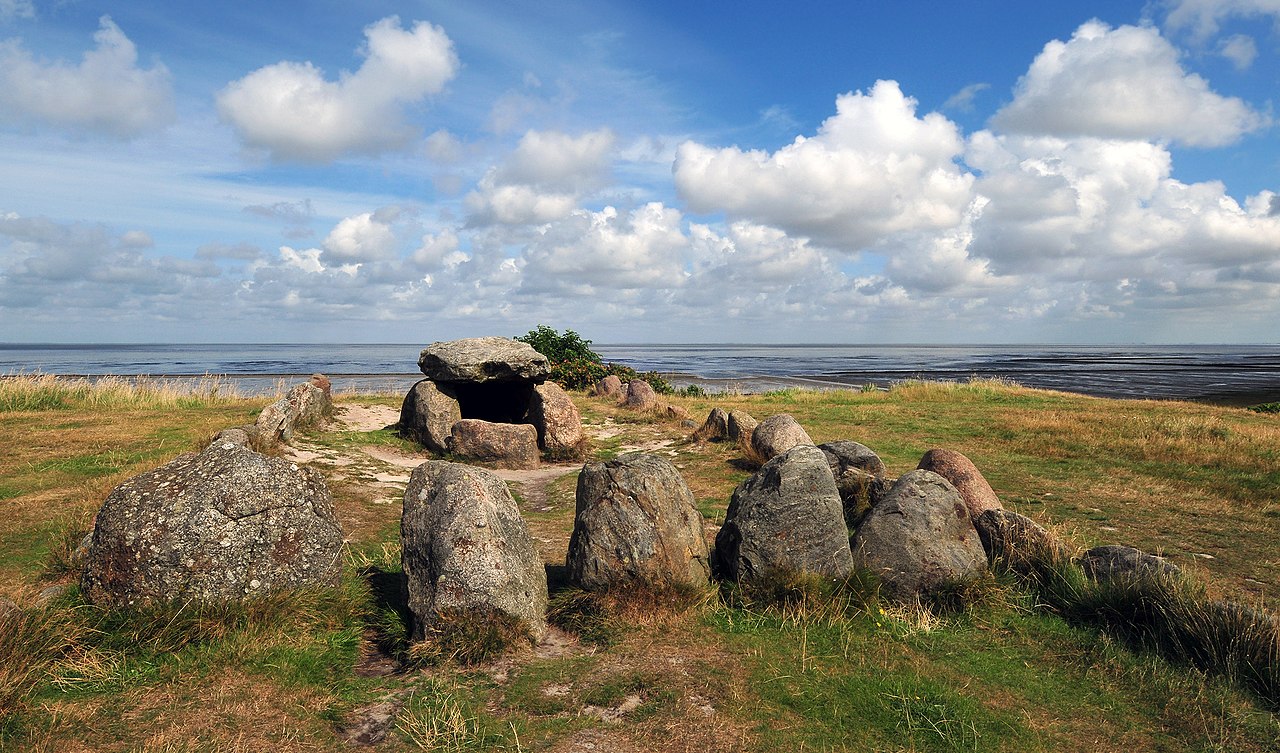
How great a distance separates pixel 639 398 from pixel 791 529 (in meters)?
17.0

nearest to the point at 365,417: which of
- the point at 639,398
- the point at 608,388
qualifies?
the point at 639,398

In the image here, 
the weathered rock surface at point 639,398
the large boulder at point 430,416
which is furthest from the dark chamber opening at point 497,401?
the weathered rock surface at point 639,398

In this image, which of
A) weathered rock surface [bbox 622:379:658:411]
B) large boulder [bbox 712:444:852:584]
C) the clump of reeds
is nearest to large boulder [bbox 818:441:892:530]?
large boulder [bbox 712:444:852:584]

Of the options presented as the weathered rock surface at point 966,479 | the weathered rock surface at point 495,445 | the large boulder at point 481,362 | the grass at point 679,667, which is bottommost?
the grass at point 679,667

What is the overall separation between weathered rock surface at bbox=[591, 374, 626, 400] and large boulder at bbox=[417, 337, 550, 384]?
28.4ft

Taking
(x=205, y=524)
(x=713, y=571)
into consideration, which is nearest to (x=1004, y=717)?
(x=713, y=571)

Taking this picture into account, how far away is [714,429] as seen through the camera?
60.6 ft

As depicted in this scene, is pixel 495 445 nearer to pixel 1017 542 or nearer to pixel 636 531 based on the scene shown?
pixel 636 531

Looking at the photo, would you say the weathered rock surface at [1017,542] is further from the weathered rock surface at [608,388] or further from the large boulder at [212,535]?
the weathered rock surface at [608,388]

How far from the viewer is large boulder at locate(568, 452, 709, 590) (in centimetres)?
767

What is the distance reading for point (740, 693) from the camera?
6074mm

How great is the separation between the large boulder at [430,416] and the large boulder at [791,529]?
11.0m

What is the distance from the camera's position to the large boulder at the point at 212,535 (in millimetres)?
6762

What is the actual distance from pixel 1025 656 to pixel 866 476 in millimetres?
4290
